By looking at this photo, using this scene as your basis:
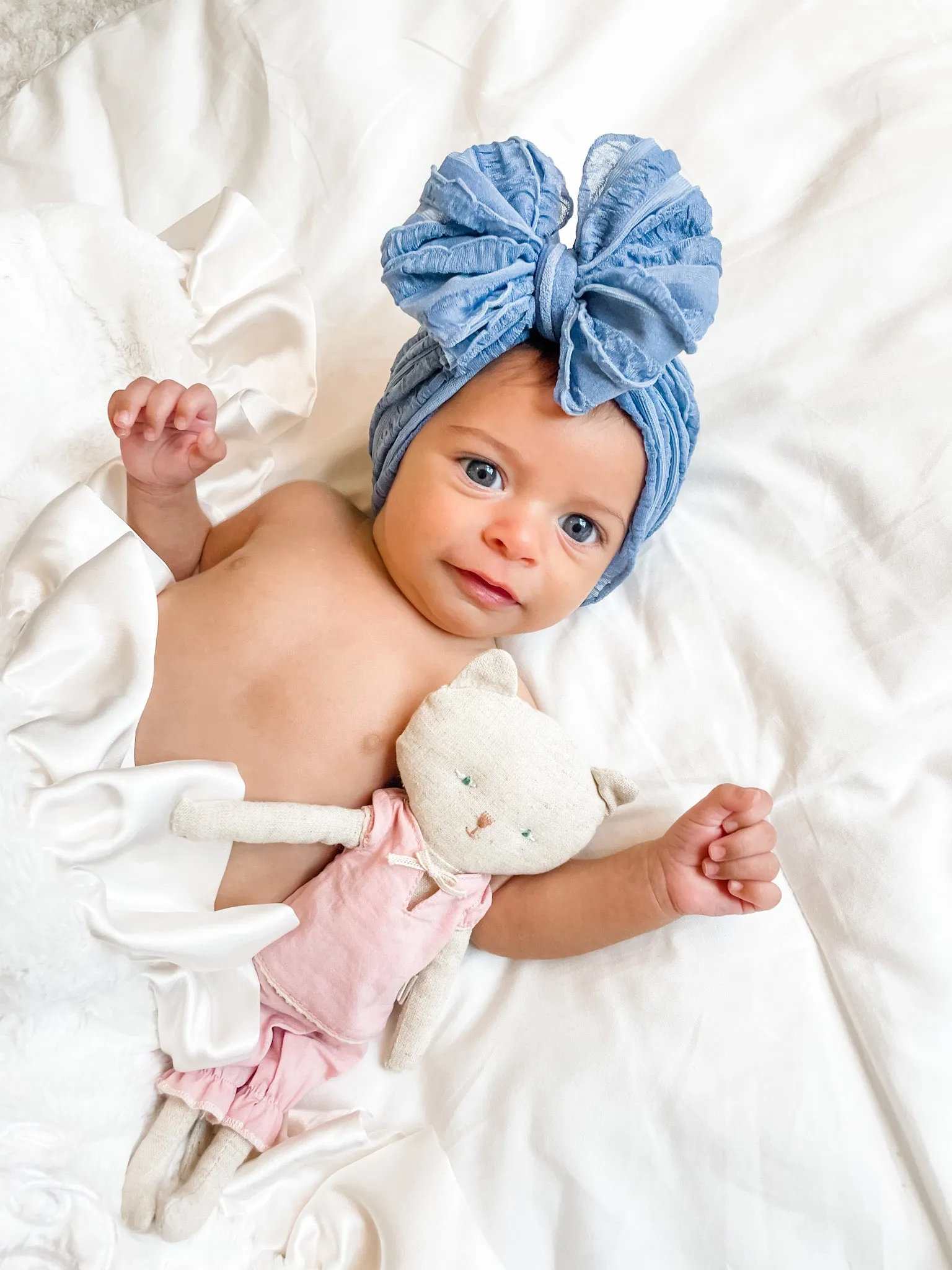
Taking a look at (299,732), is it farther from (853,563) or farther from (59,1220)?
(853,563)

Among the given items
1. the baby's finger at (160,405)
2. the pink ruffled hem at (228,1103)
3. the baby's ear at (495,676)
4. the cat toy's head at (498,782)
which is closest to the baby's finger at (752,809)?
the cat toy's head at (498,782)

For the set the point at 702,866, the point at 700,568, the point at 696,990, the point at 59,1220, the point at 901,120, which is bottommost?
the point at 59,1220

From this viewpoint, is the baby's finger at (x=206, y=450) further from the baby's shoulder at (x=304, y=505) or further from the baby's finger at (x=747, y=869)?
the baby's finger at (x=747, y=869)

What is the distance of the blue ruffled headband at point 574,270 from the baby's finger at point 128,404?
0.86 ft

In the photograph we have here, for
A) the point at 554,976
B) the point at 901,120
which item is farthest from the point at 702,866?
the point at 901,120

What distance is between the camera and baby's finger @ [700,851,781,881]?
0.96 m

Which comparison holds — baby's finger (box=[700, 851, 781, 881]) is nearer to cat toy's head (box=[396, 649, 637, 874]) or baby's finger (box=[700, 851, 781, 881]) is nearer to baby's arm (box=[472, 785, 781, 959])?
baby's arm (box=[472, 785, 781, 959])

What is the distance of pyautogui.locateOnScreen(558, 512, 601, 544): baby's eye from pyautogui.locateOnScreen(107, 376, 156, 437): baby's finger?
0.43 meters

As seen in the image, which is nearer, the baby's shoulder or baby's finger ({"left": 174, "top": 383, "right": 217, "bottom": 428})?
baby's finger ({"left": 174, "top": 383, "right": 217, "bottom": 428})

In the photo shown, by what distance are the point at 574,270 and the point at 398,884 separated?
609mm

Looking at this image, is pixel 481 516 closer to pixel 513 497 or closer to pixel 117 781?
pixel 513 497

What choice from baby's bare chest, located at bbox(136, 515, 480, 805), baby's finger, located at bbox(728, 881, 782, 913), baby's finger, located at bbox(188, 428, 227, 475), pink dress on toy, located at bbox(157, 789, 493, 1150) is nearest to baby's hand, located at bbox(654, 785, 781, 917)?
baby's finger, located at bbox(728, 881, 782, 913)

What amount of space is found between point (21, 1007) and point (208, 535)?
0.56 m

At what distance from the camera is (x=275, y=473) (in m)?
1.31
